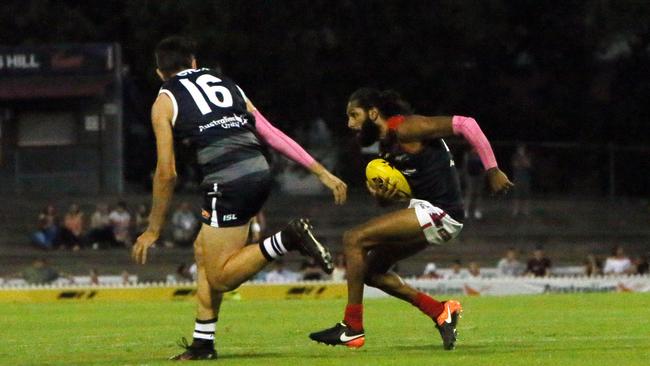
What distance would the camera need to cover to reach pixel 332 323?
17.0 metres

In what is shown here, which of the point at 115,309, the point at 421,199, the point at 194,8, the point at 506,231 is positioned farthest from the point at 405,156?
the point at 194,8

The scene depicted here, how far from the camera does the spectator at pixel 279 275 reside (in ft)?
94.7

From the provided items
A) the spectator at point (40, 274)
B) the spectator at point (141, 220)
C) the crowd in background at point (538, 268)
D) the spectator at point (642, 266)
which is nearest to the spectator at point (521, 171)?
the crowd in background at point (538, 268)

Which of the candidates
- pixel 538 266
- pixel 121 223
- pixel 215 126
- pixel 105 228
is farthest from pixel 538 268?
pixel 215 126

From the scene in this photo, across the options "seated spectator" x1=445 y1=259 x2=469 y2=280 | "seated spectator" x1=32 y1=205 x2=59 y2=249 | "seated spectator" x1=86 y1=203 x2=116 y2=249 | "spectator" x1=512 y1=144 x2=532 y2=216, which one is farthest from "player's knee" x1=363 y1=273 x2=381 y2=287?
"spectator" x1=512 y1=144 x2=532 y2=216

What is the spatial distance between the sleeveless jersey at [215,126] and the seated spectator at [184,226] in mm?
22307

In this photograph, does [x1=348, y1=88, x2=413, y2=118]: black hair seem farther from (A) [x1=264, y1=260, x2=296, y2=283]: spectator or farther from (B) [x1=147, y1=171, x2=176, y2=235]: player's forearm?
(A) [x1=264, y1=260, x2=296, y2=283]: spectator

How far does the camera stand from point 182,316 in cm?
1964

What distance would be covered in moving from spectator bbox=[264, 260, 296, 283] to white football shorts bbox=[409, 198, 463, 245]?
1608 centimetres

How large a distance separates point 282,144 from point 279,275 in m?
17.9

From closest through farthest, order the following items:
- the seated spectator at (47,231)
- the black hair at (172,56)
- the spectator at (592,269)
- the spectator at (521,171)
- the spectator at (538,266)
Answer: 1. the black hair at (172,56)
2. the spectator at (538,266)
3. the spectator at (592,269)
4. the seated spectator at (47,231)
5. the spectator at (521,171)

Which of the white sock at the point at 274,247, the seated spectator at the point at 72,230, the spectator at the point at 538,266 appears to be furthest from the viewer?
the seated spectator at the point at 72,230

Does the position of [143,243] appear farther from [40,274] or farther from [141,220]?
[141,220]

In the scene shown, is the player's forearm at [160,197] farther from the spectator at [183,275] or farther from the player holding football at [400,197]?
the spectator at [183,275]
